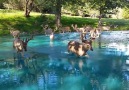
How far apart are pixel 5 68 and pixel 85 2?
4627 cm

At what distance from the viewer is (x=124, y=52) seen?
34781 mm

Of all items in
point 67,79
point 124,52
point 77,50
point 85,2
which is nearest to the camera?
point 67,79

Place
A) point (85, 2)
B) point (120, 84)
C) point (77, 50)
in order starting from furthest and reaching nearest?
1. point (85, 2)
2. point (77, 50)
3. point (120, 84)

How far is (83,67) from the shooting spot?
86.9 ft

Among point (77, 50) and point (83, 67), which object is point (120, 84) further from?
point (77, 50)

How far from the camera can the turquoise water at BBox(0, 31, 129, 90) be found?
68.1 feet

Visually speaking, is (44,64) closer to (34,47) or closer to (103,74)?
(103,74)

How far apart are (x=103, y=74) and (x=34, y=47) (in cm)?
→ 1478

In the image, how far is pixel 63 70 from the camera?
83.4 ft

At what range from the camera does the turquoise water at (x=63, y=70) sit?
20.8 metres

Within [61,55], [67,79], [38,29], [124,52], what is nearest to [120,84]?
[67,79]

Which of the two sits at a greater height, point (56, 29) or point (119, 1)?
point (119, 1)

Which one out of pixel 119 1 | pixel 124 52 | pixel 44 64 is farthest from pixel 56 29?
pixel 44 64

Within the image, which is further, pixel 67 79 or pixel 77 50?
pixel 77 50
